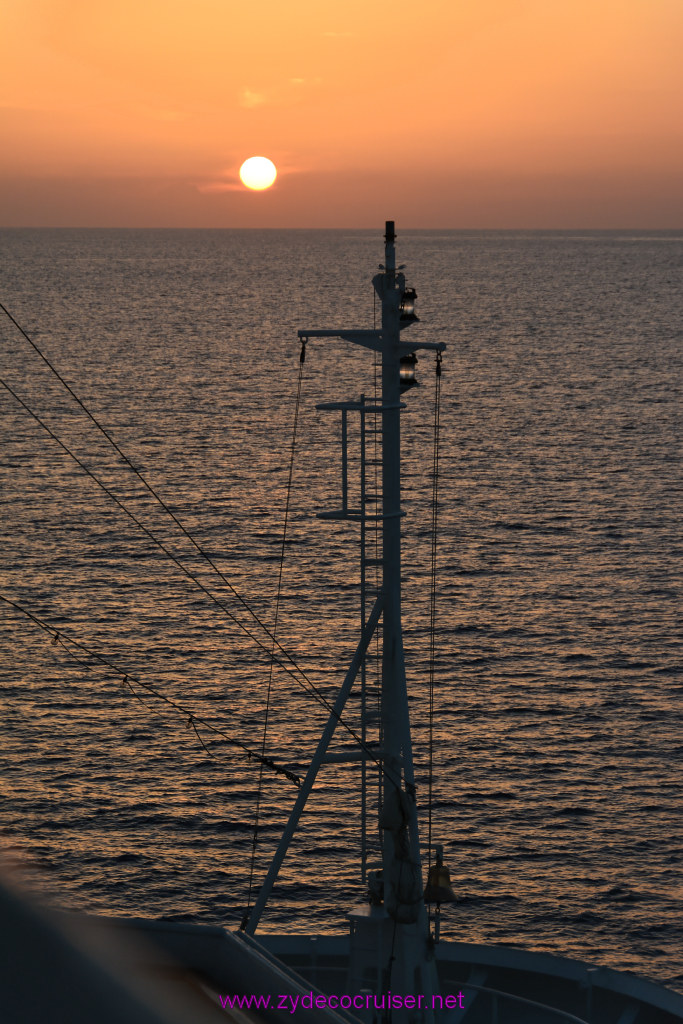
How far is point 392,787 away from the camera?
2225cm

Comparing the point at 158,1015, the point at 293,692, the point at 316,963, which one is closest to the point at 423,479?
the point at 293,692

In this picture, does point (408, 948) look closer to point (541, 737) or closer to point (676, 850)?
point (676, 850)

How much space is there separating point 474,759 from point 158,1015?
54.3 metres

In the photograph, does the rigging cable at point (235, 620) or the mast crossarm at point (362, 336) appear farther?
the rigging cable at point (235, 620)

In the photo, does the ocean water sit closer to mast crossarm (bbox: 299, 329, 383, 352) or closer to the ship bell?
the ship bell

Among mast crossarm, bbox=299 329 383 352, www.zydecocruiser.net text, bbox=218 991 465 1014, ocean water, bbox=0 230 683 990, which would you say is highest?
mast crossarm, bbox=299 329 383 352

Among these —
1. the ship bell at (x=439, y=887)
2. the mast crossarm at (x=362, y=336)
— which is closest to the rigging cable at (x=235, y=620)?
the ship bell at (x=439, y=887)

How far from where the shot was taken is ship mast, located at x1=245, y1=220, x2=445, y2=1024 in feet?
73.2

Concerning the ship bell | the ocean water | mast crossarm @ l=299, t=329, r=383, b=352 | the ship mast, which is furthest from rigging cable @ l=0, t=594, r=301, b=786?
mast crossarm @ l=299, t=329, r=383, b=352

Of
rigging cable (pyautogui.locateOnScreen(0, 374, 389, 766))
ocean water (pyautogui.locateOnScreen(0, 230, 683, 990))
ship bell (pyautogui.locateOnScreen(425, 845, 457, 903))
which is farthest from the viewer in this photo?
rigging cable (pyautogui.locateOnScreen(0, 374, 389, 766))

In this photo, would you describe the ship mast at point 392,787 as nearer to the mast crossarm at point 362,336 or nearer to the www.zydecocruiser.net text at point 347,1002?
the mast crossarm at point 362,336

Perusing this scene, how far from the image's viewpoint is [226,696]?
62188 millimetres

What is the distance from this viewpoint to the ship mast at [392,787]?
2230 centimetres

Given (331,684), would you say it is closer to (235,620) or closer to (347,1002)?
(235,620)
